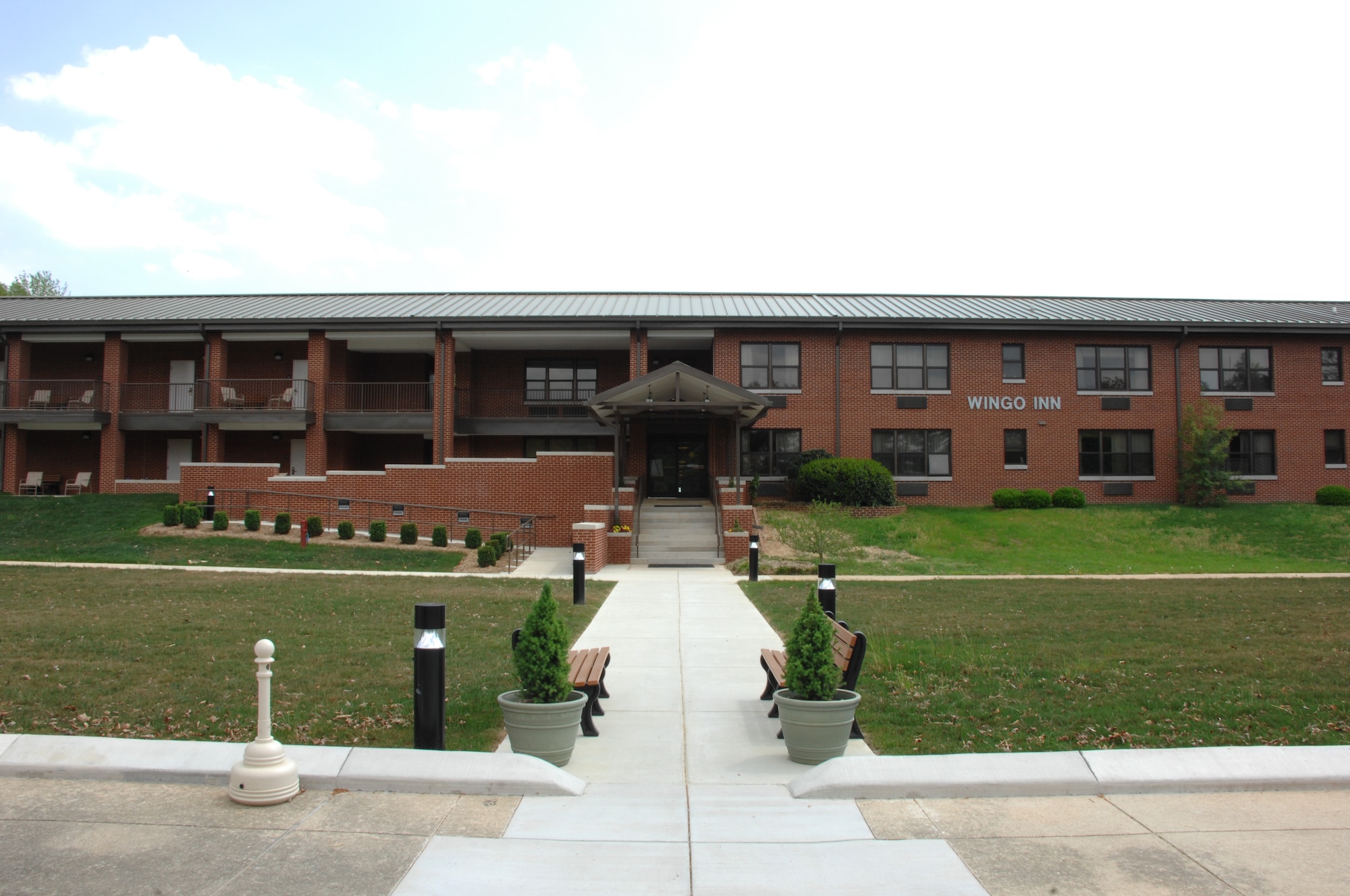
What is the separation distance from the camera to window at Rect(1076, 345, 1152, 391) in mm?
29172

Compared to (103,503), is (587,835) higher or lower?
lower

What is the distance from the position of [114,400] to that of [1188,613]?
3110 centimetres

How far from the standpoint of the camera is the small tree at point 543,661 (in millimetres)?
6145

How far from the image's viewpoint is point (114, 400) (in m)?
28.7

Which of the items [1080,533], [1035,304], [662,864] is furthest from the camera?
[1035,304]

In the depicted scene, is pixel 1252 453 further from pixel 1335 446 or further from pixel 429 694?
pixel 429 694

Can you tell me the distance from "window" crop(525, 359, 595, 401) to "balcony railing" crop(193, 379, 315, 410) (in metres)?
7.31

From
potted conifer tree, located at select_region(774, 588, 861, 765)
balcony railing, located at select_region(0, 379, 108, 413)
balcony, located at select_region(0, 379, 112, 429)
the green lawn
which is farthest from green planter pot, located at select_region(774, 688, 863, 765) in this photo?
balcony railing, located at select_region(0, 379, 108, 413)

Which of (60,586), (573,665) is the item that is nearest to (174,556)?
(60,586)

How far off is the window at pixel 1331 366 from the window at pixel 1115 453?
21.7 ft

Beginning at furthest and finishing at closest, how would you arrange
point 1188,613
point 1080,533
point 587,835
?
point 1080,533 → point 1188,613 → point 587,835

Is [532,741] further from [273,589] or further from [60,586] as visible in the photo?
[60,586]

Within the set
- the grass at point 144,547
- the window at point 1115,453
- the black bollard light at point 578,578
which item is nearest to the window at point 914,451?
the window at point 1115,453

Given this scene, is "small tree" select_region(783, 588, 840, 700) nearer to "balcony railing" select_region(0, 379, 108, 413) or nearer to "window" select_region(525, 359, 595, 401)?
"window" select_region(525, 359, 595, 401)
